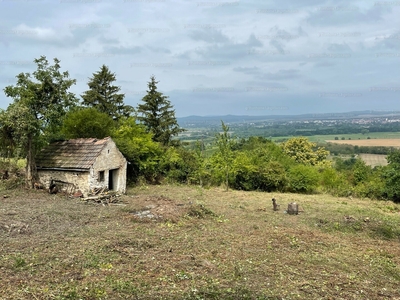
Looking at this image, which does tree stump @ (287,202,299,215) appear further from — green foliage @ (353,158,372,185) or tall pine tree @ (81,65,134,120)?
tall pine tree @ (81,65,134,120)

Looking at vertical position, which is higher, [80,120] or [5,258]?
[80,120]

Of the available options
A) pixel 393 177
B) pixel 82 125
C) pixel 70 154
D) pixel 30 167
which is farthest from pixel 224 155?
pixel 30 167

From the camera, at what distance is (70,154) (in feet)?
66.8

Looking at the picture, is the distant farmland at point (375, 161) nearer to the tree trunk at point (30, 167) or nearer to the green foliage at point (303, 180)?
the green foliage at point (303, 180)

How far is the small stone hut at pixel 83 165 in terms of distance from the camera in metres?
19.0

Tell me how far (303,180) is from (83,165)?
63.8 feet

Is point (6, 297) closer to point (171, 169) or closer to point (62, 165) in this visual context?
→ point (62, 165)

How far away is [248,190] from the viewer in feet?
99.0

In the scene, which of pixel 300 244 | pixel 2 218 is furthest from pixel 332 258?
pixel 2 218

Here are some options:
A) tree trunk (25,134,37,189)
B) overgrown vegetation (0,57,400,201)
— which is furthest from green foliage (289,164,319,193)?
tree trunk (25,134,37,189)

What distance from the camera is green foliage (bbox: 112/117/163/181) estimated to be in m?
25.3

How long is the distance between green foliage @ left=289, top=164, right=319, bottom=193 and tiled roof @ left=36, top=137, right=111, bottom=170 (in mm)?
17457

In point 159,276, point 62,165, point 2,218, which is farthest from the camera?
point 62,165

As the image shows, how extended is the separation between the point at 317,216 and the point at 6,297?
1417 cm
